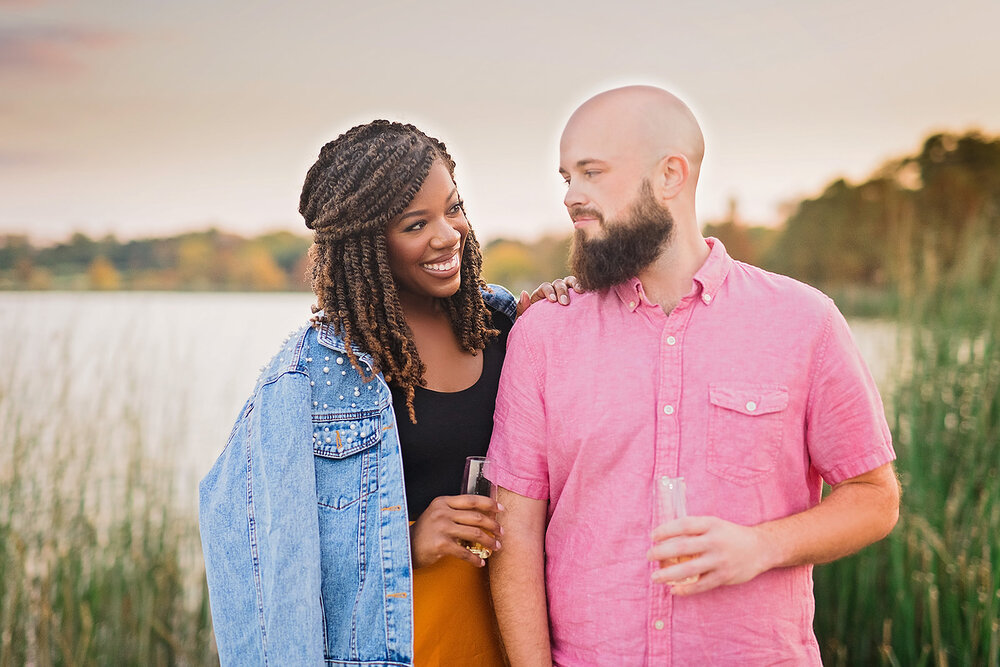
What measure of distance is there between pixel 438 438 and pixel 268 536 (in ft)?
1.47

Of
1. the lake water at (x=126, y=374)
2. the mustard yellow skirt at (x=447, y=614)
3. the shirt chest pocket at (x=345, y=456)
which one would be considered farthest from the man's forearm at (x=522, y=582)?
the lake water at (x=126, y=374)

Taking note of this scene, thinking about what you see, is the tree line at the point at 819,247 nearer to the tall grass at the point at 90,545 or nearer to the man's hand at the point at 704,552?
the tall grass at the point at 90,545

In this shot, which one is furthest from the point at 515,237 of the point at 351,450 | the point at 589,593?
the point at 589,593

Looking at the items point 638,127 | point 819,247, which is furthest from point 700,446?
point 819,247

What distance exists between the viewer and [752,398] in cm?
161

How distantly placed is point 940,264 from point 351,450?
4036 mm

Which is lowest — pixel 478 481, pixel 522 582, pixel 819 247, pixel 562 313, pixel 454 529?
pixel 522 582

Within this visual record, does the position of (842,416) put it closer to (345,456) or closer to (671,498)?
(671,498)

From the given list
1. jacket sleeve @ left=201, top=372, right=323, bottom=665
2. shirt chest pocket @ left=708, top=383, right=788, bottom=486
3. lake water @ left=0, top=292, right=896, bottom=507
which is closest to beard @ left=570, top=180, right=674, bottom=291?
shirt chest pocket @ left=708, top=383, right=788, bottom=486

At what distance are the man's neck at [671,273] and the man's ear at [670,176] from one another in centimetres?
10

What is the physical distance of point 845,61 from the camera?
628 centimetres

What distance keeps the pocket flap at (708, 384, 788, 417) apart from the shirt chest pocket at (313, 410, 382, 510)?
31.2 inches

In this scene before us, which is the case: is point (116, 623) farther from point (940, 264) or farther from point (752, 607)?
point (940, 264)

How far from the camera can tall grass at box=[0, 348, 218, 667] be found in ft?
11.4
